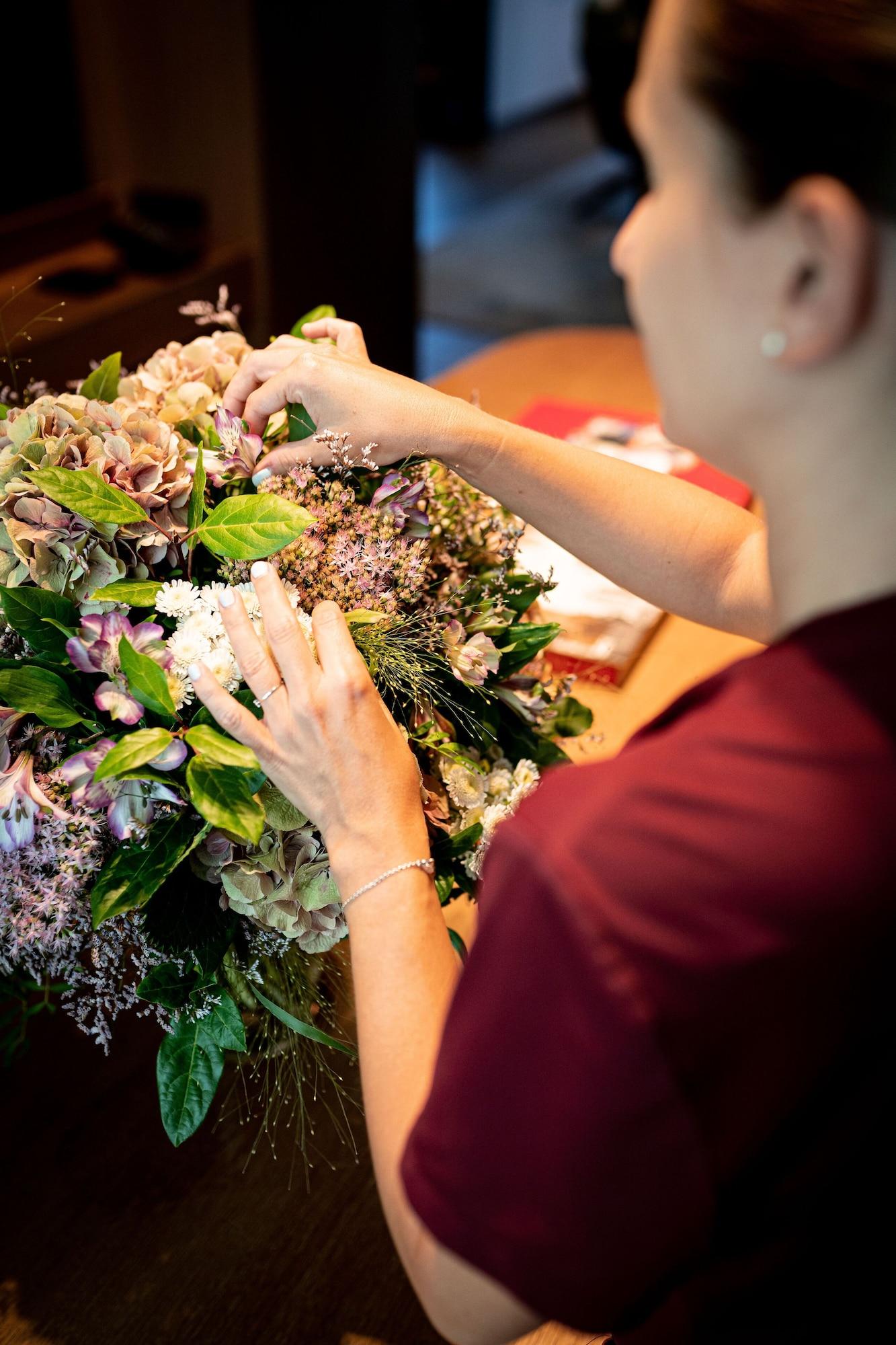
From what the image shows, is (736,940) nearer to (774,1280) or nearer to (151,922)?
(774,1280)

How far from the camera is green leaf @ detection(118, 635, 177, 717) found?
0.75m

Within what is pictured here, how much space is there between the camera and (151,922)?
2.64ft

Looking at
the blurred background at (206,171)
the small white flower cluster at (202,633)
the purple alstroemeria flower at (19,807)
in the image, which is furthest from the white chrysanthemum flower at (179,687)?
the blurred background at (206,171)

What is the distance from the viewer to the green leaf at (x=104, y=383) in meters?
0.98

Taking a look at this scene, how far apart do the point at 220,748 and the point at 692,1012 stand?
1.14 ft

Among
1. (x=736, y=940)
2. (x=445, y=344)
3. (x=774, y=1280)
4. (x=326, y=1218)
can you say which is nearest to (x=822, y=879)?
(x=736, y=940)

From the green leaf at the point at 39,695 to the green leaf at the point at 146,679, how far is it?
0.07 m

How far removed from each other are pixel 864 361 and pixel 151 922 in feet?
1.86

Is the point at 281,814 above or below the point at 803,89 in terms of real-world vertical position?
below

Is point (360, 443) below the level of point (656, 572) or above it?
above

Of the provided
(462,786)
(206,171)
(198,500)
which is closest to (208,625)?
(198,500)

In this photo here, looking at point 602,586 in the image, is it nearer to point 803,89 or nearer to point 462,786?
point 462,786

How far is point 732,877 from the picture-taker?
51 cm

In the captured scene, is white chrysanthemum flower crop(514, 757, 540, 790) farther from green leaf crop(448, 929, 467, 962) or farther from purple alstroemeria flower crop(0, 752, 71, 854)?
purple alstroemeria flower crop(0, 752, 71, 854)
